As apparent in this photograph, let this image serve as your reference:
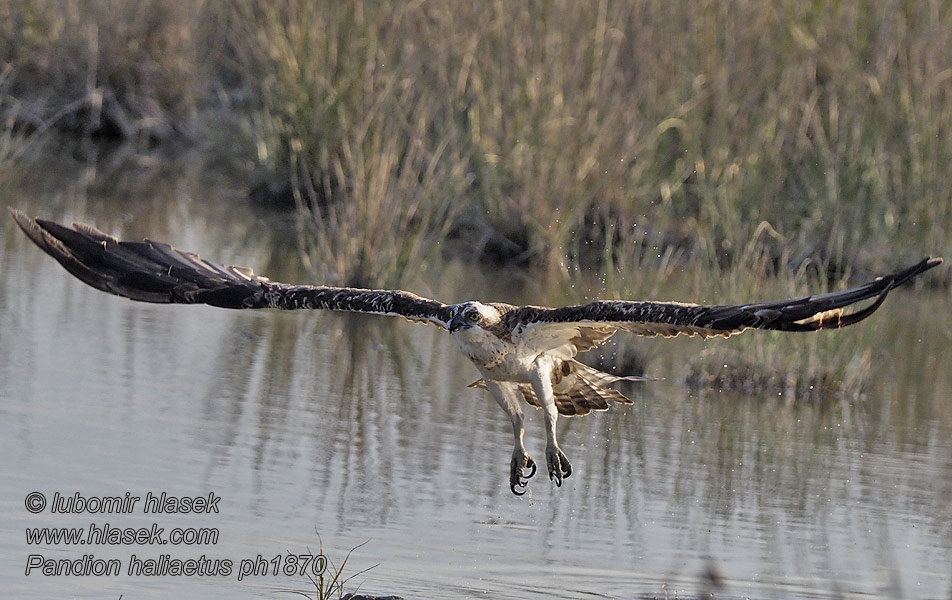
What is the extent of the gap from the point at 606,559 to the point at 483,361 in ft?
3.78

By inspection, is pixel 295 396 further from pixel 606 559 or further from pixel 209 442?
pixel 606 559

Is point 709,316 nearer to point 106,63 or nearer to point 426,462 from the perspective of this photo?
point 426,462

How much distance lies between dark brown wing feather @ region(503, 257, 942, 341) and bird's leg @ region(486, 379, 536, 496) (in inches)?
33.1

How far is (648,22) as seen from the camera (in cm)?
1736

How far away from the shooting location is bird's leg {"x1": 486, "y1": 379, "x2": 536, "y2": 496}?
8.34 metres

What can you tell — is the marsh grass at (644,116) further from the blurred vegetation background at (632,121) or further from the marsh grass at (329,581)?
the marsh grass at (329,581)

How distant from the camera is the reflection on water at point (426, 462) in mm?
7430

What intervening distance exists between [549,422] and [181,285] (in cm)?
188

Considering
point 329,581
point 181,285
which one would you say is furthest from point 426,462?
point 329,581

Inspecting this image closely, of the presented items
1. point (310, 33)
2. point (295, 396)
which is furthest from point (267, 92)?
point (295, 396)

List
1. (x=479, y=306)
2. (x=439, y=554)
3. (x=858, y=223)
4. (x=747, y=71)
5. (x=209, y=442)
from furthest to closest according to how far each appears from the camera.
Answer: (x=747, y=71)
(x=858, y=223)
(x=209, y=442)
(x=479, y=306)
(x=439, y=554)

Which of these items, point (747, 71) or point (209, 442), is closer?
point (209, 442)

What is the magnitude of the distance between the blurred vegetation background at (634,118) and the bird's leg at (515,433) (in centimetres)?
643

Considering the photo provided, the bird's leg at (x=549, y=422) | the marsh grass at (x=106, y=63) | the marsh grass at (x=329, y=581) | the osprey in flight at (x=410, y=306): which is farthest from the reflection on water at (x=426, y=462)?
the marsh grass at (x=106, y=63)
